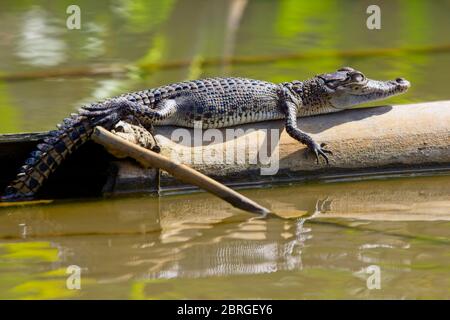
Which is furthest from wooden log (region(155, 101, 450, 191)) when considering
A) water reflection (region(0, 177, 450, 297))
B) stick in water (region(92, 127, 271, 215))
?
stick in water (region(92, 127, 271, 215))

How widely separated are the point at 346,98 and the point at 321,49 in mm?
3503

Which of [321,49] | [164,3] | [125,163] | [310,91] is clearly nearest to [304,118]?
[310,91]

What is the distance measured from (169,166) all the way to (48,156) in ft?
3.71

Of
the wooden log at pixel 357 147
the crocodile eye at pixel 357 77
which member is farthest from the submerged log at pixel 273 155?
the crocodile eye at pixel 357 77

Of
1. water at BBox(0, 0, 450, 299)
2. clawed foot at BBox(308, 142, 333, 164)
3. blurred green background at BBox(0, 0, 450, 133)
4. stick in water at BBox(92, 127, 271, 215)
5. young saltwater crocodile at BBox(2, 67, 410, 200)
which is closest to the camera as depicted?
water at BBox(0, 0, 450, 299)

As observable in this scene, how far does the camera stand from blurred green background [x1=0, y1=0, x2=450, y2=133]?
9953mm

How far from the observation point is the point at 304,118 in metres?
7.80

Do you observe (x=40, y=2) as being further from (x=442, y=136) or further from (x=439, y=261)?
(x=439, y=261)

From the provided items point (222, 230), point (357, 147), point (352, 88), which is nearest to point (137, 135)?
point (222, 230)

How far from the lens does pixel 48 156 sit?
695 cm

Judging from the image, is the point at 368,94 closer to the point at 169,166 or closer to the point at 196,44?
the point at 169,166

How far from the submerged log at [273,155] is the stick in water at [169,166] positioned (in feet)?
2.26

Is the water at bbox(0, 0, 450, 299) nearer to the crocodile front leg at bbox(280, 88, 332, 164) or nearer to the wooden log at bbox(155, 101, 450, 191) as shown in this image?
the wooden log at bbox(155, 101, 450, 191)

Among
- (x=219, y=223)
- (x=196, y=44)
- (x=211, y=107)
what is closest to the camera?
(x=219, y=223)
